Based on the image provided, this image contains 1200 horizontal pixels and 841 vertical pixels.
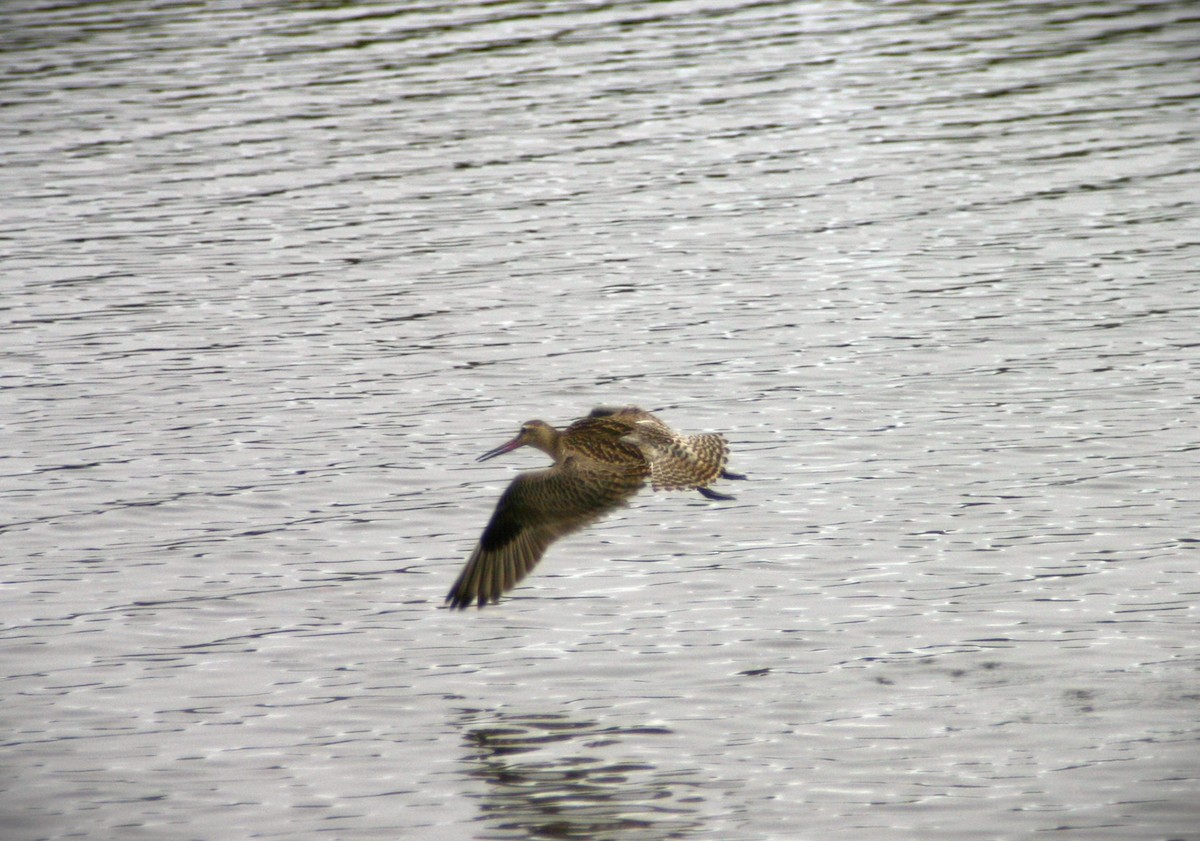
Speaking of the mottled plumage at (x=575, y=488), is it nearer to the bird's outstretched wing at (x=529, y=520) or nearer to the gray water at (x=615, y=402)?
the bird's outstretched wing at (x=529, y=520)

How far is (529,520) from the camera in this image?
9.97 metres

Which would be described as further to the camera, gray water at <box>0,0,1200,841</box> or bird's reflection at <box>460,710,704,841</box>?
gray water at <box>0,0,1200,841</box>

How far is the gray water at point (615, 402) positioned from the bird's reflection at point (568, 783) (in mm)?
29

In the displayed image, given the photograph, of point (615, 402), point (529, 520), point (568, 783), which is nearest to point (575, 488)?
point (529, 520)

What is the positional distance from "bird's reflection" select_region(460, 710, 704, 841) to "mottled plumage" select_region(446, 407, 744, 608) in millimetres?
1007

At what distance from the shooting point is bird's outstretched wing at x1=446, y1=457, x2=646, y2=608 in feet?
32.4

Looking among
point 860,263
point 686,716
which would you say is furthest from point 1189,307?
point 686,716

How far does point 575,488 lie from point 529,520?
0.32 m

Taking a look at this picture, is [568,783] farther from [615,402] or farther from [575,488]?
[615,402]

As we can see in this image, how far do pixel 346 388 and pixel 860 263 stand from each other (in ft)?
19.0

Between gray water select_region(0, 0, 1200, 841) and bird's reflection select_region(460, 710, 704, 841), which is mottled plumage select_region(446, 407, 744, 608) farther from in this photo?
bird's reflection select_region(460, 710, 704, 841)

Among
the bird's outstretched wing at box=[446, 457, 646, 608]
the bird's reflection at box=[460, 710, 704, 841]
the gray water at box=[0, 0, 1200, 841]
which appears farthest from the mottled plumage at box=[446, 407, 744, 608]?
the bird's reflection at box=[460, 710, 704, 841]

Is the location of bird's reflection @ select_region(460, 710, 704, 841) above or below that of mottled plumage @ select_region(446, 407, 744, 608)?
below

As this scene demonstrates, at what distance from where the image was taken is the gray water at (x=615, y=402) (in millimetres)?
8594
